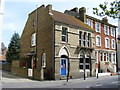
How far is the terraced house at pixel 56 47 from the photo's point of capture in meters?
21.4

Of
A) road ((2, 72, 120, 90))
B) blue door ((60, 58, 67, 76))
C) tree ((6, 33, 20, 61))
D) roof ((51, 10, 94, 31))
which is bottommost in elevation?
road ((2, 72, 120, 90))

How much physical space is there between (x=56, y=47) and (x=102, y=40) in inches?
581

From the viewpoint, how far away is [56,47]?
70.1 ft

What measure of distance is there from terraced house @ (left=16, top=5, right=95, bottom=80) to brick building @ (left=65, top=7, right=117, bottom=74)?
493cm

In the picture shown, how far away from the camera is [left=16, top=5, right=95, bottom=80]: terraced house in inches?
843

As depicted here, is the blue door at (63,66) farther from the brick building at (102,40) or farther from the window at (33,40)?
the brick building at (102,40)

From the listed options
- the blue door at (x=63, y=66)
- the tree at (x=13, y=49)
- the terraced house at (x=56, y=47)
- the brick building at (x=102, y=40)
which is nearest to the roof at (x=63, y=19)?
the terraced house at (x=56, y=47)

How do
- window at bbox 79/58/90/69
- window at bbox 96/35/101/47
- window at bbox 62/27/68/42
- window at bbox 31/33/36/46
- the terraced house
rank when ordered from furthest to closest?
window at bbox 96/35/101/47 < window at bbox 31/33/36/46 < window at bbox 79/58/90/69 < window at bbox 62/27/68/42 < the terraced house

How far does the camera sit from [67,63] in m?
22.8

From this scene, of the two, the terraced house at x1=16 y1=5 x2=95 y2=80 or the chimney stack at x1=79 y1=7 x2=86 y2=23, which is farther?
the chimney stack at x1=79 y1=7 x2=86 y2=23

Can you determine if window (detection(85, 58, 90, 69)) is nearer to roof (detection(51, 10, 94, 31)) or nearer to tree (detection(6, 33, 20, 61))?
roof (detection(51, 10, 94, 31))

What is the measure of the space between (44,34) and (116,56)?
65.1ft

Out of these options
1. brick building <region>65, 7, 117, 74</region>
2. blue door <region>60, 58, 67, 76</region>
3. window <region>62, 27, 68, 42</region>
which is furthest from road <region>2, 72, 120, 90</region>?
brick building <region>65, 7, 117, 74</region>

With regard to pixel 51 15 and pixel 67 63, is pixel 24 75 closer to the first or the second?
pixel 67 63
